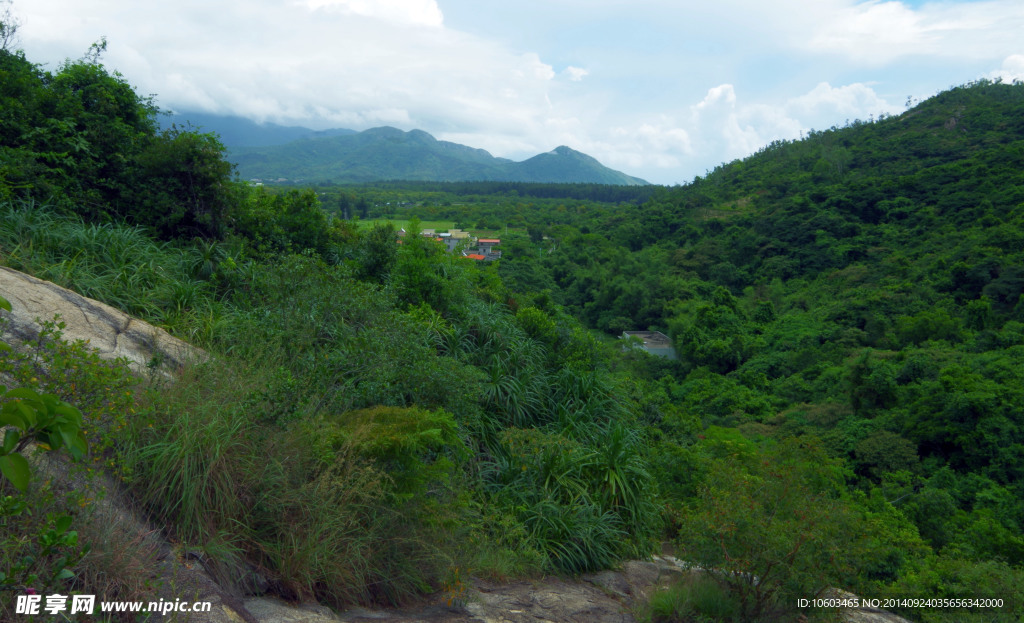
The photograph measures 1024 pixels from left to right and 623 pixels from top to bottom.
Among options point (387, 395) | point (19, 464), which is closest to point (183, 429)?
point (387, 395)

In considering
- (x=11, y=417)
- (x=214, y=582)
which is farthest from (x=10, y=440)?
(x=214, y=582)

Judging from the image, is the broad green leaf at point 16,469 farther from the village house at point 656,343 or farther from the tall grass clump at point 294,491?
the village house at point 656,343

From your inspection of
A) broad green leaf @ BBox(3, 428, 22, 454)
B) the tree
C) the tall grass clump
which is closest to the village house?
the tree

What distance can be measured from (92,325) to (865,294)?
42.2 metres

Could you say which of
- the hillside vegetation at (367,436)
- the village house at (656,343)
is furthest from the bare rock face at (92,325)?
the village house at (656,343)

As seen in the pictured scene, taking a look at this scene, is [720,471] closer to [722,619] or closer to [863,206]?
[722,619]

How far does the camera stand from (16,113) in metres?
6.91

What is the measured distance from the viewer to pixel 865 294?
37188 mm

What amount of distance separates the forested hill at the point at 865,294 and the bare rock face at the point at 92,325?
7643 mm

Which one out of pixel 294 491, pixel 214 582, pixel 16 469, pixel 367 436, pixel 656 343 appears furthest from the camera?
pixel 656 343

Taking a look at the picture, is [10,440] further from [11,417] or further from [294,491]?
[294,491]

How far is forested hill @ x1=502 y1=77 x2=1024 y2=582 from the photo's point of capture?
18891 mm

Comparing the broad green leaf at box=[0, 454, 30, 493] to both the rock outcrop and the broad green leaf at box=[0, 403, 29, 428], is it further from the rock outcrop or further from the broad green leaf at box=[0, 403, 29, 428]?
the rock outcrop

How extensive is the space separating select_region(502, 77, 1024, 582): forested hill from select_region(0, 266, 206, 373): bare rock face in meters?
7.64
